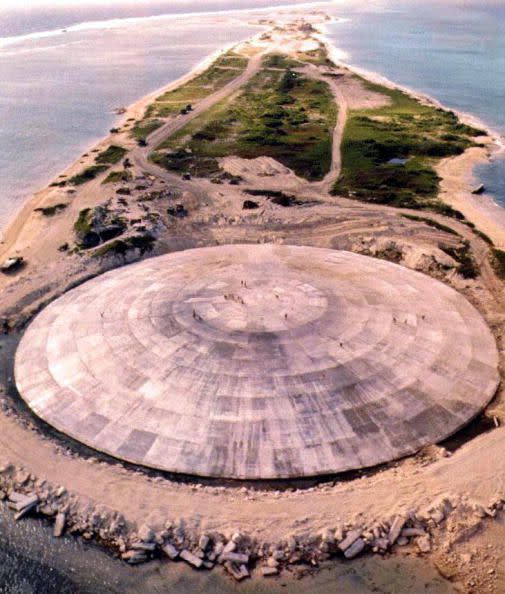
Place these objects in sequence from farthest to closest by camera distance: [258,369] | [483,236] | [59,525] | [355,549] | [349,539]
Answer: [483,236], [258,369], [59,525], [349,539], [355,549]

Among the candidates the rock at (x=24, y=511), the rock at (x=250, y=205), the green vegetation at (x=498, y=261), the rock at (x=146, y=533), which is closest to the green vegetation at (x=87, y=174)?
the rock at (x=250, y=205)

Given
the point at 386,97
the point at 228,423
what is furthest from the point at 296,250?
the point at 386,97

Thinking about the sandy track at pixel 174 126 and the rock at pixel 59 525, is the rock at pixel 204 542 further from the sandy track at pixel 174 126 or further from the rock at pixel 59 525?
the sandy track at pixel 174 126

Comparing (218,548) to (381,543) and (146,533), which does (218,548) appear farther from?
(381,543)

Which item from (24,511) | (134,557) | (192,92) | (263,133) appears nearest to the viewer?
(134,557)

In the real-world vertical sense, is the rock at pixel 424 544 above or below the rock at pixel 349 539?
below

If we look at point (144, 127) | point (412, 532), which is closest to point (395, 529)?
point (412, 532)

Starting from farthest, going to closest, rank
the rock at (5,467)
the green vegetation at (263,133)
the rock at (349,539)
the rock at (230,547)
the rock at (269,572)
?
the green vegetation at (263,133), the rock at (5,467), the rock at (349,539), the rock at (230,547), the rock at (269,572)
